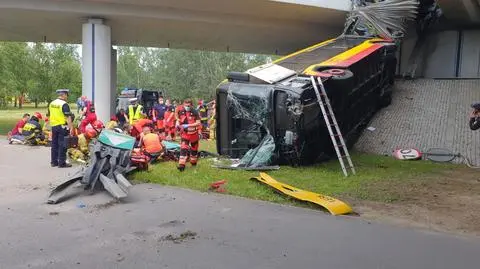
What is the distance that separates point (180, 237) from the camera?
546 centimetres

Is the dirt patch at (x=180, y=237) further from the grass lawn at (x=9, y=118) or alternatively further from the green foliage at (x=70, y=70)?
the green foliage at (x=70, y=70)

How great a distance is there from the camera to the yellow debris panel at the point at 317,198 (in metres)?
6.57

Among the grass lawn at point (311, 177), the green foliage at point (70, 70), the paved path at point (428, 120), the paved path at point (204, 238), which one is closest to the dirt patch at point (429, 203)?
the grass lawn at point (311, 177)

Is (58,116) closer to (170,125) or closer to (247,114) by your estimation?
(247,114)

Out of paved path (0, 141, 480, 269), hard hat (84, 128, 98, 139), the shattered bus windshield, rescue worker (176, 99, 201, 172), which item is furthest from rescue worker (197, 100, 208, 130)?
paved path (0, 141, 480, 269)

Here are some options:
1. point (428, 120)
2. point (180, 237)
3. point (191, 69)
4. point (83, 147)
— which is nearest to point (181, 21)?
point (83, 147)

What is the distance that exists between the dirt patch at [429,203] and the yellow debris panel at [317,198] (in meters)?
0.29

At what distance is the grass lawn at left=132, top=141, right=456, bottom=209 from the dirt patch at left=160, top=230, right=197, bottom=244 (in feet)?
6.57

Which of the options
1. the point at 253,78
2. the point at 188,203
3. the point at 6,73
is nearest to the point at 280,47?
the point at 253,78

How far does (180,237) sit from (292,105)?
17.0 ft

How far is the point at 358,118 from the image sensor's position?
43.6ft

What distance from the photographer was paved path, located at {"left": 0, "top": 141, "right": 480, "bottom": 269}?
185 inches

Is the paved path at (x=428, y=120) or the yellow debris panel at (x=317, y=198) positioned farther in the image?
the paved path at (x=428, y=120)

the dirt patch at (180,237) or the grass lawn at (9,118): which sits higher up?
the grass lawn at (9,118)
